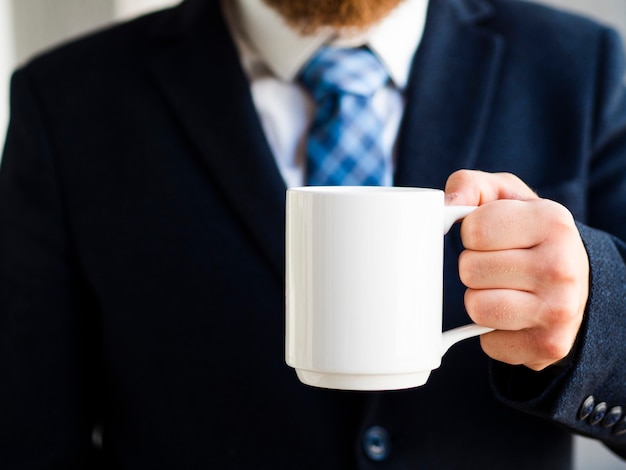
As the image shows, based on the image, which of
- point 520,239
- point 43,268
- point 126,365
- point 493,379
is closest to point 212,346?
point 126,365

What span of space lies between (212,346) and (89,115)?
29cm

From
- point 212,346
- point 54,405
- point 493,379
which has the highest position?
point 493,379

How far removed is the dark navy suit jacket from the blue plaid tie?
1.3 inches

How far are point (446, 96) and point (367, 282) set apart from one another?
0.42m

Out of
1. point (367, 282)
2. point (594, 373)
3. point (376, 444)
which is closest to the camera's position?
point (367, 282)

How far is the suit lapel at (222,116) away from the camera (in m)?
0.89

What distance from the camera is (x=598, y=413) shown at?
73 cm

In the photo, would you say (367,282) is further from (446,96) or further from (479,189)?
(446,96)

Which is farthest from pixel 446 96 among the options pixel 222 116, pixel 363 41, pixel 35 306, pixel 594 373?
pixel 35 306

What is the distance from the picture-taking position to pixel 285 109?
37.4 inches

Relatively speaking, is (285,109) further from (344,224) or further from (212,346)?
(344,224)

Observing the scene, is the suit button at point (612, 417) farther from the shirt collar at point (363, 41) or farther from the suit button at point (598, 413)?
the shirt collar at point (363, 41)

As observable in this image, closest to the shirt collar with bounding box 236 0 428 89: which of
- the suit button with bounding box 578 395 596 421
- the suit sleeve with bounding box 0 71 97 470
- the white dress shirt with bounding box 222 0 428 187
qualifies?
the white dress shirt with bounding box 222 0 428 187

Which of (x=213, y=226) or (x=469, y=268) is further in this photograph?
(x=213, y=226)
